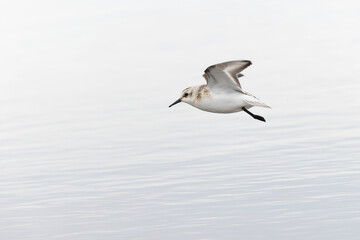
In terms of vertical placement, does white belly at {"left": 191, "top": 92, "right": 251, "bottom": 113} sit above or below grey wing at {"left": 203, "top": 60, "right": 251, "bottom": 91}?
below

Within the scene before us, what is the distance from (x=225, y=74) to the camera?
24.6m

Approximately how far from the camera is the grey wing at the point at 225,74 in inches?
955

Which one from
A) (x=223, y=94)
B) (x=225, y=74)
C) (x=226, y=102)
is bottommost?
(x=226, y=102)

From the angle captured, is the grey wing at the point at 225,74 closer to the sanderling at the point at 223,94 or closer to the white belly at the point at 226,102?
the sanderling at the point at 223,94

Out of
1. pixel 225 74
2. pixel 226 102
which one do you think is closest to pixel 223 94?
pixel 226 102

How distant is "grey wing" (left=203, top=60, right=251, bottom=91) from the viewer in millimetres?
24261

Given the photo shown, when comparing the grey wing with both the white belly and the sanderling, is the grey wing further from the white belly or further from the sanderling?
the white belly

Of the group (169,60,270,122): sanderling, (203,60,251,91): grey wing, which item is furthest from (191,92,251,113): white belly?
(203,60,251,91): grey wing

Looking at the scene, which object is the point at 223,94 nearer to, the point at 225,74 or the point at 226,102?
the point at 226,102

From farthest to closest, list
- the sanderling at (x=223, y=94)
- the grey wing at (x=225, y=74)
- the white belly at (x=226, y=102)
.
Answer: the white belly at (x=226, y=102) → the sanderling at (x=223, y=94) → the grey wing at (x=225, y=74)

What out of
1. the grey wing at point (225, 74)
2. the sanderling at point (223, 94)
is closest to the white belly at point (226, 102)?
the sanderling at point (223, 94)

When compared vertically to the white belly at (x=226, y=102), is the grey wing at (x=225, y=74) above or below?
above

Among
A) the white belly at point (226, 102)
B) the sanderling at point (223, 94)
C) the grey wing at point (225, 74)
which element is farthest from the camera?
the white belly at point (226, 102)

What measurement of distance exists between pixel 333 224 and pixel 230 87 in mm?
3292
